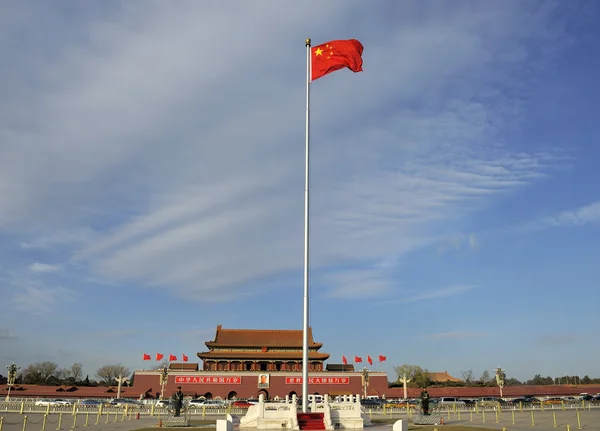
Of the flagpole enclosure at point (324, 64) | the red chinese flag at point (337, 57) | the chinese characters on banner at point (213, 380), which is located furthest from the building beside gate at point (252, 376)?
the red chinese flag at point (337, 57)

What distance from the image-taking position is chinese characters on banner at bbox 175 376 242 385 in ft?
180

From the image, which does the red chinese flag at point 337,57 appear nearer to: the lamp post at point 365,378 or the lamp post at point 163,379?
the lamp post at point 365,378

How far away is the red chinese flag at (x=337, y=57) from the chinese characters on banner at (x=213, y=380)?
42.1 metres

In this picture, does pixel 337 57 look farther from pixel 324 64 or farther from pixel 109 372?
pixel 109 372

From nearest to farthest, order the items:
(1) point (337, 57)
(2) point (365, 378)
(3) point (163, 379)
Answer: (1) point (337, 57) → (3) point (163, 379) → (2) point (365, 378)

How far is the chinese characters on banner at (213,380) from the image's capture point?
5481 cm

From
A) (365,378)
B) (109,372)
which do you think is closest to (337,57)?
(365,378)

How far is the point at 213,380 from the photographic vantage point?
55.1m

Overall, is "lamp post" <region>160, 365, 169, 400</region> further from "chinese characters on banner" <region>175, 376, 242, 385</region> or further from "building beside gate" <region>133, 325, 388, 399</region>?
"chinese characters on banner" <region>175, 376, 242, 385</region>

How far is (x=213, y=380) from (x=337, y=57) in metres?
43.4

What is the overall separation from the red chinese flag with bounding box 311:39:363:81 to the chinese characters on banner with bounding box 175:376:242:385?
4215 centimetres

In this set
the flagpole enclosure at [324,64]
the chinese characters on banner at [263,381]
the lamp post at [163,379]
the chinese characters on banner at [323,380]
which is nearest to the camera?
the flagpole enclosure at [324,64]

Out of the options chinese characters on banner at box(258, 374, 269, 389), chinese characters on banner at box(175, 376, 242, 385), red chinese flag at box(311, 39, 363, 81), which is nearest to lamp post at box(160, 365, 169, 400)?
chinese characters on banner at box(175, 376, 242, 385)

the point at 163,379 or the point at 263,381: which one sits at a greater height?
the point at 163,379
